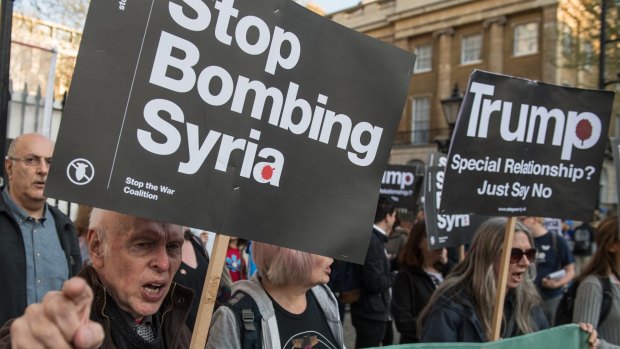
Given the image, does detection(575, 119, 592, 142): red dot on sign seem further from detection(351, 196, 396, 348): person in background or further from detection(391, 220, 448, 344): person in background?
detection(351, 196, 396, 348): person in background

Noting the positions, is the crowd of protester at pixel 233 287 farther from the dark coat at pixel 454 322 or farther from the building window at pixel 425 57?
the building window at pixel 425 57

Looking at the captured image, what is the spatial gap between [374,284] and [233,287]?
2.92 m

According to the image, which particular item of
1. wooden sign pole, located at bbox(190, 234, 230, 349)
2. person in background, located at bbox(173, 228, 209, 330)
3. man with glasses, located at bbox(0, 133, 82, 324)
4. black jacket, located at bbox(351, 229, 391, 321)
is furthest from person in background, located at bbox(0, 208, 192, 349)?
black jacket, located at bbox(351, 229, 391, 321)

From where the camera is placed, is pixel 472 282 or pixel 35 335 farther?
pixel 472 282

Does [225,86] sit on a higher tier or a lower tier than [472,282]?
higher

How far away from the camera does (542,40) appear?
1092 inches

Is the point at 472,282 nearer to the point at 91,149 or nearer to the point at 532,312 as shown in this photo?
the point at 532,312

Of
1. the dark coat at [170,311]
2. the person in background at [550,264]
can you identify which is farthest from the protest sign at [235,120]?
the person in background at [550,264]

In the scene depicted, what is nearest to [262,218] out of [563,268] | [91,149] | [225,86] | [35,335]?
[225,86]

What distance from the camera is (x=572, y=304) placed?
3.49 m

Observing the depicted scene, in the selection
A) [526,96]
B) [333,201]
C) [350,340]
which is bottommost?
[350,340]

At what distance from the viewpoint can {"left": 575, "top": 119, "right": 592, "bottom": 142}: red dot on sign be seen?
337 cm

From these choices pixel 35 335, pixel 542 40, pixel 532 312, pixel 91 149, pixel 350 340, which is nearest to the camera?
pixel 35 335

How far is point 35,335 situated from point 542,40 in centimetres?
2993
